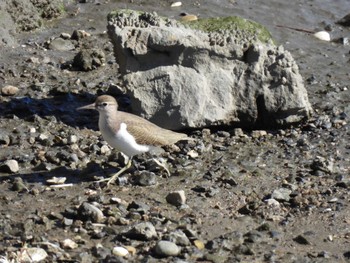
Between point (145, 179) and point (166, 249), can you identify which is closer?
point (166, 249)

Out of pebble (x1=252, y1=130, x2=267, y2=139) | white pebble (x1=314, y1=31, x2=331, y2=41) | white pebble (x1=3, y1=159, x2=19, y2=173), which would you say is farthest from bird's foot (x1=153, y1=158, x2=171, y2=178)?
white pebble (x1=314, y1=31, x2=331, y2=41)

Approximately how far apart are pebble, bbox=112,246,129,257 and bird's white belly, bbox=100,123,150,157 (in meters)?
1.64

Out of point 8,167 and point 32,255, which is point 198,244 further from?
point 8,167

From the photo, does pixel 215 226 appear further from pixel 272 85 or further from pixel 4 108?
pixel 4 108

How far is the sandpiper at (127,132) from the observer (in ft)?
29.8

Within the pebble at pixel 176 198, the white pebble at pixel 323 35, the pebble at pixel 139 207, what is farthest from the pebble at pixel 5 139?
the white pebble at pixel 323 35

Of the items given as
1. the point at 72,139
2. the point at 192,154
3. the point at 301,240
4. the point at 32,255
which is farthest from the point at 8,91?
the point at 301,240

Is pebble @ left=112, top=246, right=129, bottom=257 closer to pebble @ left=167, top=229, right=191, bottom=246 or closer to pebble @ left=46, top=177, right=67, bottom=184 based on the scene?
pebble @ left=167, top=229, right=191, bottom=246

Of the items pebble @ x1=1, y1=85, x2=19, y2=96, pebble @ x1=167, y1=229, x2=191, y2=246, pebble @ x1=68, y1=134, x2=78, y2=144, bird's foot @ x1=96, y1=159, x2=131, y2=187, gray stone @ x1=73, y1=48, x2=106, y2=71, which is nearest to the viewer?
pebble @ x1=167, y1=229, x2=191, y2=246

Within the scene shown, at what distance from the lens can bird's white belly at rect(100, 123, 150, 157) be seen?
29.7 feet

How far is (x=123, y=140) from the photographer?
9.07 m

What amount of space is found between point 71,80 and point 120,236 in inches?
155

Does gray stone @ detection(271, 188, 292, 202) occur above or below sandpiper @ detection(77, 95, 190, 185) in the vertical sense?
below

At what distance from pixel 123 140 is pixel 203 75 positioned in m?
1.70
